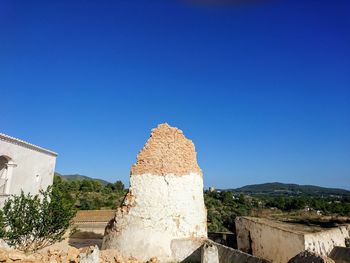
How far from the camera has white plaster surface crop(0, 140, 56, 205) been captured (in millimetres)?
19484

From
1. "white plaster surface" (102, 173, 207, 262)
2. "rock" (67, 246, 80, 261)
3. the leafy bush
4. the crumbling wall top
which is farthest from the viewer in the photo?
the leafy bush

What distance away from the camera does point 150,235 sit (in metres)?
13.2

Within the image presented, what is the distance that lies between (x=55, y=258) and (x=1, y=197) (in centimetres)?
856

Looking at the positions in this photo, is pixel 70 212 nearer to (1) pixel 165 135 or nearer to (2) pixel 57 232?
(2) pixel 57 232

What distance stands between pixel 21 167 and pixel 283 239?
16.1 metres

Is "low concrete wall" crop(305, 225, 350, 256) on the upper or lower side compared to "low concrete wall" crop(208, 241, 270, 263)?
upper

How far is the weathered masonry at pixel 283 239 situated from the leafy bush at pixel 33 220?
29.4 ft

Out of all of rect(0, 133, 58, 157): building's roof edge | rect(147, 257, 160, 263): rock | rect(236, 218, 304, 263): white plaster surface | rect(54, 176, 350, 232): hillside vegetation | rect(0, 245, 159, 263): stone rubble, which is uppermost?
rect(0, 133, 58, 157): building's roof edge

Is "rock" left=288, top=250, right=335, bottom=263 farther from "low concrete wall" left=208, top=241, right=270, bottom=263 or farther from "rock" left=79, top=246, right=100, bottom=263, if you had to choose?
"rock" left=79, top=246, right=100, bottom=263

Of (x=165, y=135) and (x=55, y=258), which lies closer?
(x=55, y=258)

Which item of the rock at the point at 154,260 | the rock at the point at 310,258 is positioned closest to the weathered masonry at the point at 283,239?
the rock at the point at 310,258

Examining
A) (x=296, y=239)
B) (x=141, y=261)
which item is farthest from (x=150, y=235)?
(x=296, y=239)

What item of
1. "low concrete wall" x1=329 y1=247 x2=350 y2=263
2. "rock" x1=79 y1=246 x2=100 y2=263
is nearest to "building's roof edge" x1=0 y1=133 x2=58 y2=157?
"rock" x1=79 y1=246 x2=100 y2=263

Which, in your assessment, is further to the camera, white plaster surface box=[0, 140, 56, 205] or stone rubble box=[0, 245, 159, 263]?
white plaster surface box=[0, 140, 56, 205]
